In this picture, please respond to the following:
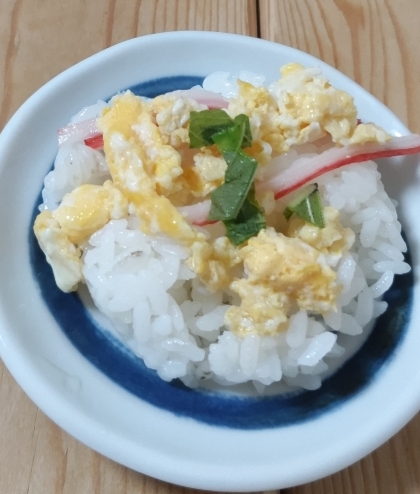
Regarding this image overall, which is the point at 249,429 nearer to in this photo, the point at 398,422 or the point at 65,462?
the point at 398,422

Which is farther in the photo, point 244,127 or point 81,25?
point 81,25

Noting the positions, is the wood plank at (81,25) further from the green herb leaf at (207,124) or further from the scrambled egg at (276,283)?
the scrambled egg at (276,283)

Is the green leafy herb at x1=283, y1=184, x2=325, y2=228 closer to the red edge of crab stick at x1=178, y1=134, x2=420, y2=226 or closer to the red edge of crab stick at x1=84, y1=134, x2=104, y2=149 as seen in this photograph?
the red edge of crab stick at x1=178, y1=134, x2=420, y2=226

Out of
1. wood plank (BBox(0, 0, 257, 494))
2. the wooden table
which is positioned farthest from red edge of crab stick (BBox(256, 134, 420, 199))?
wood plank (BBox(0, 0, 257, 494))

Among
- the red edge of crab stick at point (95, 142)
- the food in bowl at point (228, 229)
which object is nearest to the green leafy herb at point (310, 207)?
the food in bowl at point (228, 229)

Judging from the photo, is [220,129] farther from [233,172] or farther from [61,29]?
[61,29]

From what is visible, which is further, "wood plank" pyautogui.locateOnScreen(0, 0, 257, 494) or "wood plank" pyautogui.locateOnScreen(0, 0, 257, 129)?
"wood plank" pyautogui.locateOnScreen(0, 0, 257, 129)

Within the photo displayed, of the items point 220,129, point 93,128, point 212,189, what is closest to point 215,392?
point 212,189
